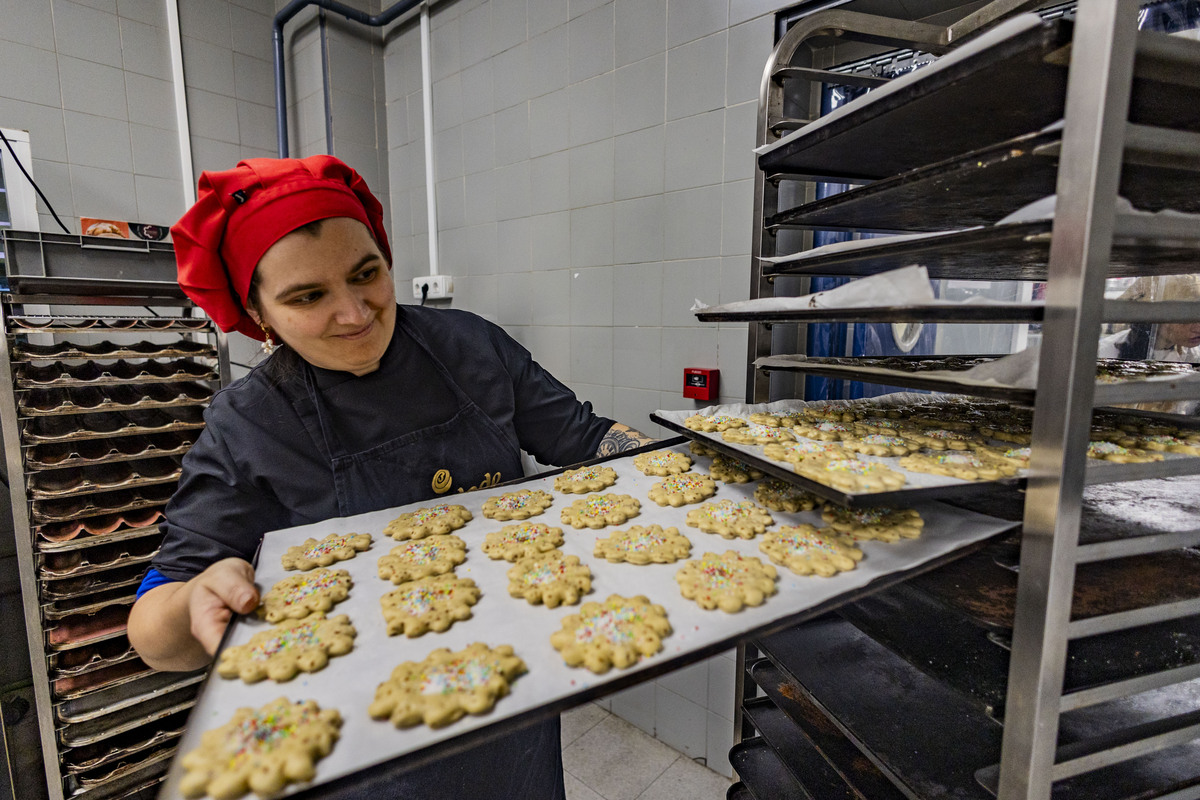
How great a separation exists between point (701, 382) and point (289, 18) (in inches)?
126

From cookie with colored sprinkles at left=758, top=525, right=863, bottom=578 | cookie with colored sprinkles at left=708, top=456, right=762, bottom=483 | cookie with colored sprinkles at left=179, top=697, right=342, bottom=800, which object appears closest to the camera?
cookie with colored sprinkles at left=179, top=697, right=342, bottom=800

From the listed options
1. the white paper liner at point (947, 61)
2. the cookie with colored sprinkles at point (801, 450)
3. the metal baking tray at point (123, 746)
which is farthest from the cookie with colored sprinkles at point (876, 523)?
the metal baking tray at point (123, 746)

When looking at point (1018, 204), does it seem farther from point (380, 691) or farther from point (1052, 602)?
point (380, 691)

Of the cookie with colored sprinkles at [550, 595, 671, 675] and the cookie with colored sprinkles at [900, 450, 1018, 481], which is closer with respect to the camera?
the cookie with colored sprinkles at [550, 595, 671, 675]

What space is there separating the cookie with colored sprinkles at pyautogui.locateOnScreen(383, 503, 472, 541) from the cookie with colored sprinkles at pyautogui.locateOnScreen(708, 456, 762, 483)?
1.97 feet

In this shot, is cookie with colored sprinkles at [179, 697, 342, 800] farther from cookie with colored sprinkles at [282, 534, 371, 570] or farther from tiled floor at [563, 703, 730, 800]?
tiled floor at [563, 703, 730, 800]

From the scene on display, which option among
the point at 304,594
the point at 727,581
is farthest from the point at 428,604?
the point at 727,581

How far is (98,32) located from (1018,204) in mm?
3903

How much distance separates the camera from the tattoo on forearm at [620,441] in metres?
1.59

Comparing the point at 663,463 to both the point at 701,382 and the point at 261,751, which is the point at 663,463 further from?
the point at 261,751

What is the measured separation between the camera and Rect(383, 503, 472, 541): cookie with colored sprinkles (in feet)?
3.77

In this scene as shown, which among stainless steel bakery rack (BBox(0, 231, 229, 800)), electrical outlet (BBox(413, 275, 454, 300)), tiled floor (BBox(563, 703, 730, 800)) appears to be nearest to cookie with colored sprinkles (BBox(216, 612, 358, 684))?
stainless steel bakery rack (BBox(0, 231, 229, 800))

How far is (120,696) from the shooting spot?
182 centimetres

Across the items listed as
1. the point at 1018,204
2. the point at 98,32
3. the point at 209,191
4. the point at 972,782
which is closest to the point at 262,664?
the point at 209,191
